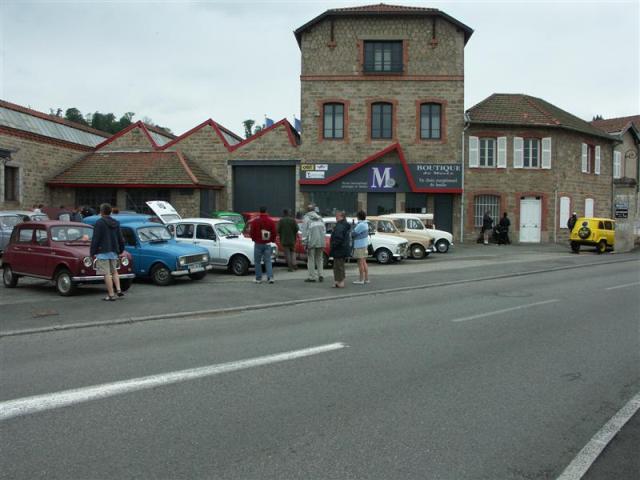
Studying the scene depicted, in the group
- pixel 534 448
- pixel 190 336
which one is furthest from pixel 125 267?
pixel 534 448

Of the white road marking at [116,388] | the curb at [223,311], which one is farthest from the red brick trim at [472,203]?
the white road marking at [116,388]

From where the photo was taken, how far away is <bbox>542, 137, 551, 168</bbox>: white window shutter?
32.8 m

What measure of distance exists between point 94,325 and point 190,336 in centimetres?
182

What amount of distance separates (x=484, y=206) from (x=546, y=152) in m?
4.57

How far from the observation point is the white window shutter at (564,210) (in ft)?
109

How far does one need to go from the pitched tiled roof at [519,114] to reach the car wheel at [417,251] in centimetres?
1160

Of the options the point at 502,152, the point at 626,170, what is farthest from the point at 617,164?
the point at 502,152

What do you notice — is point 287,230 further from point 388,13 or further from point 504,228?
point 388,13

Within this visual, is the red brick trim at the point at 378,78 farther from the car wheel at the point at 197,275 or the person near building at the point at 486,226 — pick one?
the car wheel at the point at 197,275

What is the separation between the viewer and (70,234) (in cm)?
1306

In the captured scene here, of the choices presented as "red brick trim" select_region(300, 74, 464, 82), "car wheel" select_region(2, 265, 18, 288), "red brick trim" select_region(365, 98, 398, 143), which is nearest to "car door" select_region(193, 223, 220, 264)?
"car wheel" select_region(2, 265, 18, 288)

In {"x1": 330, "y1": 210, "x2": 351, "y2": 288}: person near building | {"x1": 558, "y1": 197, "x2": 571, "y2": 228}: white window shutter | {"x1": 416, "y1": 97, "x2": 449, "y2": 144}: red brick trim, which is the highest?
{"x1": 416, "y1": 97, "x2": 449, "y2": 144}: red brick trim

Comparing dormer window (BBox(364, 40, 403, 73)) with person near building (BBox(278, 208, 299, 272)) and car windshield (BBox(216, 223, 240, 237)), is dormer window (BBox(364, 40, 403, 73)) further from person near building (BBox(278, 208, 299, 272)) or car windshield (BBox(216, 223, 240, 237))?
person near building (BBox(278, 208, 299, 272))

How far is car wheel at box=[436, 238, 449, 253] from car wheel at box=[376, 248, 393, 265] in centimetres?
553
